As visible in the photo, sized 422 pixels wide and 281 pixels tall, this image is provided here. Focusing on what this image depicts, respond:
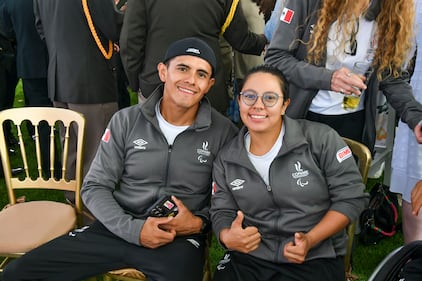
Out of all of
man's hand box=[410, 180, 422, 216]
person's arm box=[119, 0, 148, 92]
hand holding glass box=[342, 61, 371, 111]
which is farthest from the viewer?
person's arm box=[119, 0, 148, 92]

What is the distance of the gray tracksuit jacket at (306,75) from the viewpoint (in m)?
2.08

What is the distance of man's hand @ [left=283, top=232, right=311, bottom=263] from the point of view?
1.76 m

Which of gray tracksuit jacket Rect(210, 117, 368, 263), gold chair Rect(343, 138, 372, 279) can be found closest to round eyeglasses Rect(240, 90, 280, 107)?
gray tracksuit jacket Rect(210, 117, 368, 263)

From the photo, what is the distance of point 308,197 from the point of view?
1879 millimetres

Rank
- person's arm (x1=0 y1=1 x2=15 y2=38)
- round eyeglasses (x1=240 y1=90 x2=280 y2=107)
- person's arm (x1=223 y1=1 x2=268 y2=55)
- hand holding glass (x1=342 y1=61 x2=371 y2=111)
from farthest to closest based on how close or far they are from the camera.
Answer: person's arm (x1=0 y1=1 x2=15 y2=38)
person's arm (x1=223 y1=1 x2=268 y2=55)
hand holding glass (x1=342 y1=61 x2=371 y2=111)
round eyeglasses (x1=240 y1=90 x2=280 y2=107)

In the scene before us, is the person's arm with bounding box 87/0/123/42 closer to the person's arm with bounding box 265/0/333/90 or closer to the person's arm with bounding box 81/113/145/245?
the person's arm with bounding box 81/113/145/245

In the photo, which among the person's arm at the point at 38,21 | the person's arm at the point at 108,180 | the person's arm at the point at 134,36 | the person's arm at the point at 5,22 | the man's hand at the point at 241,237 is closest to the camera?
the man's hand at the point at 241,237

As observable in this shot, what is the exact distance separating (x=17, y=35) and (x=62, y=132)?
889 millimetres

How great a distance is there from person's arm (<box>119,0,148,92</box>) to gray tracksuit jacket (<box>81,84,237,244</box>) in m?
0.75

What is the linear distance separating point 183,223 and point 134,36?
4.11 ft

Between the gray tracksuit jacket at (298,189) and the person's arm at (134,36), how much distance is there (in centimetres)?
116

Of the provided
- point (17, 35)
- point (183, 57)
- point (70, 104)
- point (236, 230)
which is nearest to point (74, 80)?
point (70, 104)

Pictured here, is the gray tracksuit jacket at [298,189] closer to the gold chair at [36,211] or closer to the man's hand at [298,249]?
the man's hand at [298,249]

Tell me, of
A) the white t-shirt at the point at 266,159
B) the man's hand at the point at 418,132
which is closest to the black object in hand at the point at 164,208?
the white t-shirt at the point at 266,159
